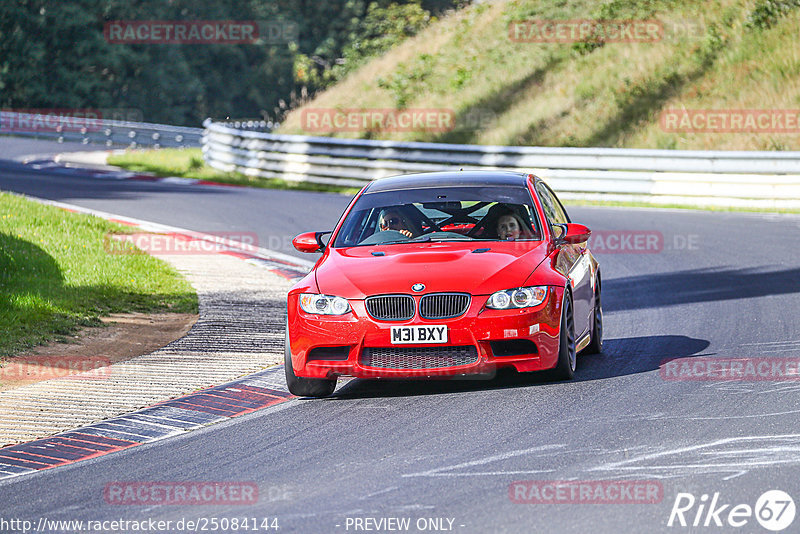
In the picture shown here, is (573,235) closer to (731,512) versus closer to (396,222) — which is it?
(396,222)

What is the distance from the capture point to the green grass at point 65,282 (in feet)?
39.0

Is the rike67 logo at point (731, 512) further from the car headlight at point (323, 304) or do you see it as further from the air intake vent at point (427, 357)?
the car headlight at point (323, 304)

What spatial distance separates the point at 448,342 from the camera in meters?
8.60

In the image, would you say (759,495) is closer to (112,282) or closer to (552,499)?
(552,499)

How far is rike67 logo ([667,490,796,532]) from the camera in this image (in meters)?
5.69

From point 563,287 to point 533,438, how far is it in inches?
74.5

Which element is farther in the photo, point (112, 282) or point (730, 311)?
point (112, 282)

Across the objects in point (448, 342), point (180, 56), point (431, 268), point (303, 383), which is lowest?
point (303, 383)

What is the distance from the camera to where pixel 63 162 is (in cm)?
3756

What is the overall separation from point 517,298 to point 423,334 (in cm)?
72

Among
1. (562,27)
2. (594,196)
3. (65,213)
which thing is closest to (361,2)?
(562,27)

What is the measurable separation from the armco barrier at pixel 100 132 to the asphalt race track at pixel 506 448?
115 ft

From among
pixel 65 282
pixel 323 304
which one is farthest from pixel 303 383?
pixel 65 282

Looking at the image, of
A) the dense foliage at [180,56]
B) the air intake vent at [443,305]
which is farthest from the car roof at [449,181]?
the dense foliage at [180,56]
